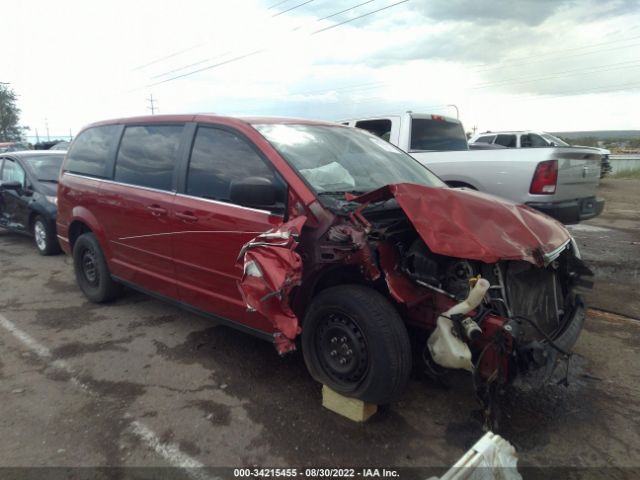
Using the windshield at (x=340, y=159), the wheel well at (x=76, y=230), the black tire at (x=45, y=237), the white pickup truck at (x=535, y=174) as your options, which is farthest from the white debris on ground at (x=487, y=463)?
the black tire at (x=45, y=237)

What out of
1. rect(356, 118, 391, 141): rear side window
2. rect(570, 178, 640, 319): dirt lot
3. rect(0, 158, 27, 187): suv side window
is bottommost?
rect(570, 178, 640, 319): dirt lot

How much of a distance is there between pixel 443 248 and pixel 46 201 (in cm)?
697

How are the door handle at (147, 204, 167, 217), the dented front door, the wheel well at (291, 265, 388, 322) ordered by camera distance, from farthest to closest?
the door handle at (147, 204, 167, 217) < the dented front door < the wheel well at (291, 265, 388, 322)

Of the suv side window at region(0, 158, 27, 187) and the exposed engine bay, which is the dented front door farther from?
the suv side window at region(0, 158, 27, 187)

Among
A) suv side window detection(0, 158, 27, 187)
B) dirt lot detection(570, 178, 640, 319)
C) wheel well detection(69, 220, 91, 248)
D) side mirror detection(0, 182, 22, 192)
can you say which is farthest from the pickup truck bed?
suv side window detection(0, 158, 27, 187)

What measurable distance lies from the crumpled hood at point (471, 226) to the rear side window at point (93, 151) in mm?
2967

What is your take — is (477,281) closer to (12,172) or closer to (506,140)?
(12,172)

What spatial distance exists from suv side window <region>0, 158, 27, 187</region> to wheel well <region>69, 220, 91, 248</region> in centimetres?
356

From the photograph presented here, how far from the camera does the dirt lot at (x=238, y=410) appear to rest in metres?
2.62

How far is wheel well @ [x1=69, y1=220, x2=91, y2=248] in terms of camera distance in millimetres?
5141

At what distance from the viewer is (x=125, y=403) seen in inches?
125

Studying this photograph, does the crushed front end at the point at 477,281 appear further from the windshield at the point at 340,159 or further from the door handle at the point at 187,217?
the door handle at the point at 187,217

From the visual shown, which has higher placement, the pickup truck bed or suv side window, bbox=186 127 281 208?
suv side window, bbox=186 127 281 208

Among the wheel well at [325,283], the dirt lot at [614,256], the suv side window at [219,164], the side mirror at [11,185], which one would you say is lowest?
the dirt lot at [614,256]
